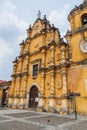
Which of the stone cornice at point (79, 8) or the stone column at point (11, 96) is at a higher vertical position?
the stone cornice at point (79, 8)

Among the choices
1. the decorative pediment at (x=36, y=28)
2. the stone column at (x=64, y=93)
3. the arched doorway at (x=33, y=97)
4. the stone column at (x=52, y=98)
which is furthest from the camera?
the decorative pediment at (x=36, y=28)

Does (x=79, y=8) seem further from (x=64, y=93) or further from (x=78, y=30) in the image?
(x=64, y=93)

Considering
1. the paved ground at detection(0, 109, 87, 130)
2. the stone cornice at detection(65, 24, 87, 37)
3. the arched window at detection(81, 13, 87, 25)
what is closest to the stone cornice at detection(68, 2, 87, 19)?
the arched window at detection(81, 13, 87, 25)

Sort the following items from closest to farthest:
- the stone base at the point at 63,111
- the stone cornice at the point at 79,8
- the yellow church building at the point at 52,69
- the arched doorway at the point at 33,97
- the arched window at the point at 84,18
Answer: the stone base at the point at 63,111 < the yellow church building at the point at 52,69 < the arched window at the point at 84,18 < the stone cornice at the point at 79,8 < the arched doorway at the point at 33,97

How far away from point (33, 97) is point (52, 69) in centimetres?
479

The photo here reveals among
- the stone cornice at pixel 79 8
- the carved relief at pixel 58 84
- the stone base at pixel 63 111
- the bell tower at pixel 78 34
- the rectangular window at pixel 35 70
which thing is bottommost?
the stone base at pixel 63 111

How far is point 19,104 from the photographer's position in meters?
18.0

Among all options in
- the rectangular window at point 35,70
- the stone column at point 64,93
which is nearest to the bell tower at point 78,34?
the stone column at point 64,93

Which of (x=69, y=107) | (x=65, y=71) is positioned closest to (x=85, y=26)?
(x=65, y=71)

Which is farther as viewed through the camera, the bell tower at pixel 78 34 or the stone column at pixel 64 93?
the bell tower at pixel 78 34

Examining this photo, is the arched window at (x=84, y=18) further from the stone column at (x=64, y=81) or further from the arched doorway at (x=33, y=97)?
the arched doorway at (x=33, y=97)

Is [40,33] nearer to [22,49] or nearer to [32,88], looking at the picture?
[22,49]

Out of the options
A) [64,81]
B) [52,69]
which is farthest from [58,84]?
[52,69]

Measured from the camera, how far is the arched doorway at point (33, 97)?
54.2 feet
